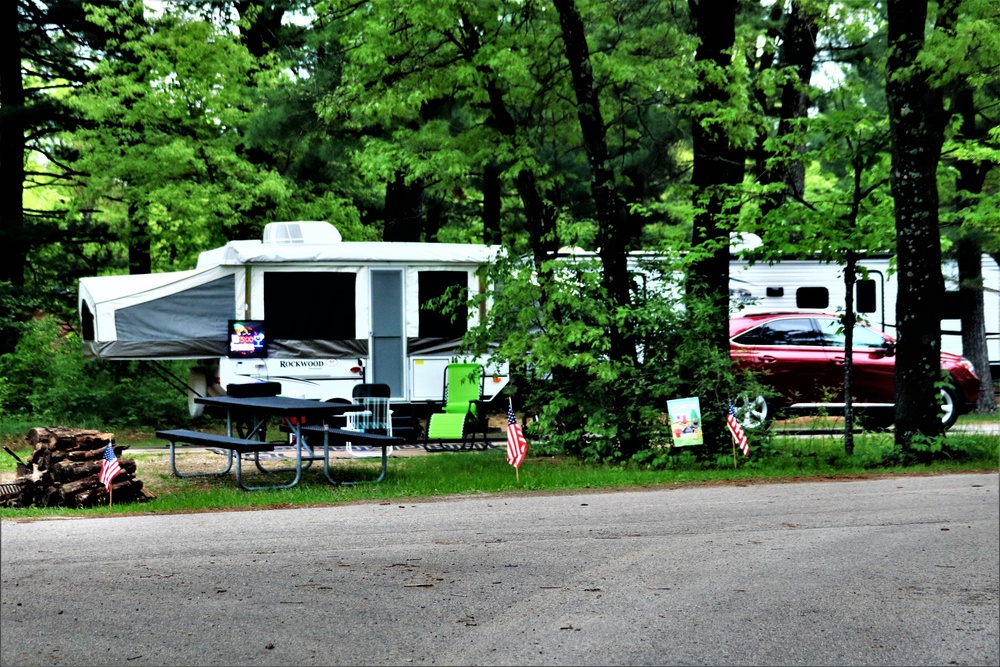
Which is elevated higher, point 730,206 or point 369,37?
point 369,37

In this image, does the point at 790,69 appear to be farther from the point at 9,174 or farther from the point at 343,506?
the point at 9,174

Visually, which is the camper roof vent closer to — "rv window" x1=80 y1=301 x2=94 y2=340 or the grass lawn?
"rv window" x1=80 y1=301 x2=94 y2=340

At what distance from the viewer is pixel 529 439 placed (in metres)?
17.2

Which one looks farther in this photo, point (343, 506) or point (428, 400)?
point (428, 400)

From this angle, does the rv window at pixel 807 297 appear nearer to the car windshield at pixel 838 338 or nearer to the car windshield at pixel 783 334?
the car windshield at pixel 838 338

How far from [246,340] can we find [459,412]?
11.2 feet

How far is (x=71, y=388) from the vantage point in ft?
66.1

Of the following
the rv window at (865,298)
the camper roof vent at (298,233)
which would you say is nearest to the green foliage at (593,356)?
the camper roof vent at (298,233)

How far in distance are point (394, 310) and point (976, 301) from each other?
11.4 m

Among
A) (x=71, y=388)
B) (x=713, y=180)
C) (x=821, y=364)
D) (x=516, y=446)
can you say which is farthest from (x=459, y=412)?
(x=71, y=388)

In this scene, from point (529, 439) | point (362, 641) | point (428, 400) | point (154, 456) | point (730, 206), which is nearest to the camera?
point (362, 641)

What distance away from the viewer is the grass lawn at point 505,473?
1169cm

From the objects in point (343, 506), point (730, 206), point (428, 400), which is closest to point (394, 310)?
point (428, 400)

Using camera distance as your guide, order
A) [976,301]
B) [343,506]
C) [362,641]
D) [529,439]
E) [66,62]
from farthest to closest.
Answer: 1. [66,62]
2. [976,301]
3. [529,439]
4. [343,506]
5. [362,641]
